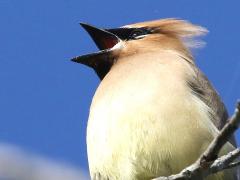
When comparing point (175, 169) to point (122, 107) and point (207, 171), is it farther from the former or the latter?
point (207, 171)

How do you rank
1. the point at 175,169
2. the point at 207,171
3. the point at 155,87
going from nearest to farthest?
1. the point at 207,171
2. the point at 175,169
3. the point at 155,87

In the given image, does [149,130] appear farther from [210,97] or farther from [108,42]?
[108,42]

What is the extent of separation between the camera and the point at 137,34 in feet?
14.7

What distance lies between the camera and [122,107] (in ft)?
10.4

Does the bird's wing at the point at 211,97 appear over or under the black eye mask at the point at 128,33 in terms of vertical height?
under

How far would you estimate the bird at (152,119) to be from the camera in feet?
9.84

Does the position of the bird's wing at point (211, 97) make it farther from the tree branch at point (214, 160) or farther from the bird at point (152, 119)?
the tree branch at point (214, 160)

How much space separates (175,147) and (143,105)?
0.35 m

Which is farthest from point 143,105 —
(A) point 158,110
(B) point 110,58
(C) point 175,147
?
(B) point 110,58

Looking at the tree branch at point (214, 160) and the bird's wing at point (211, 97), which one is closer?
the tree branch at point (214, 160)

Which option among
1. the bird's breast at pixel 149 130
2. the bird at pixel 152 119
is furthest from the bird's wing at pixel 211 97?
the bird's breast at pixel 149 130

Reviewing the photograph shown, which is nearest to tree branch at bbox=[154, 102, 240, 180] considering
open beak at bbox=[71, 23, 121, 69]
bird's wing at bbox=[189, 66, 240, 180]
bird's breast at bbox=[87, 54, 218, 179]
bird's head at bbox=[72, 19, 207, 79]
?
bird's breast at bbox=[87, 54, 218, 179]

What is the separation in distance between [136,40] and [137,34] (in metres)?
0.13

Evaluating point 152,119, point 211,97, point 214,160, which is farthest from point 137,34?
point 214,160
